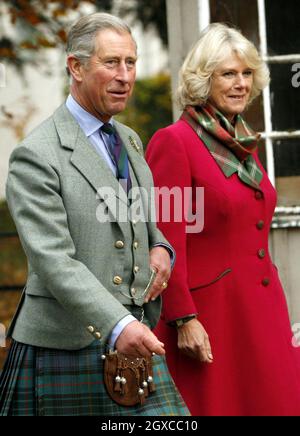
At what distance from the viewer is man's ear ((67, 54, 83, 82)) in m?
3.89

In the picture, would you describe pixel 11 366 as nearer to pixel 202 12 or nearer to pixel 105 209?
pixel 105 209

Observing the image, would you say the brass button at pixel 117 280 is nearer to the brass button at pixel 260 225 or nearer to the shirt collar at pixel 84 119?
the shirt collar at pixel 84 119

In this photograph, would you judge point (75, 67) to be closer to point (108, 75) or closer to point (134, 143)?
point (108, 75)

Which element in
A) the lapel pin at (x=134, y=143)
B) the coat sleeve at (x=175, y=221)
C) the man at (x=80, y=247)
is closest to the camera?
the man at (x=80, y=247)

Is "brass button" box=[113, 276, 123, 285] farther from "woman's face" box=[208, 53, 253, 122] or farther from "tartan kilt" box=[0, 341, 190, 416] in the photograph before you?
"woman's face" box=[208, 53, 253, 122]

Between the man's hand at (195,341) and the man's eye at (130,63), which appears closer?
the man's eye at (130,63)

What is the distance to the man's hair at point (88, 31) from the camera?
152 inches

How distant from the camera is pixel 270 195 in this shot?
4.78 metres

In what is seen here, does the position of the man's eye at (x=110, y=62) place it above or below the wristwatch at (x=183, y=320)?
above

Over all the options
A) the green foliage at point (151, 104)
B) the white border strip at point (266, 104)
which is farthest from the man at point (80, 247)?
the green foliage at point (151, 104)

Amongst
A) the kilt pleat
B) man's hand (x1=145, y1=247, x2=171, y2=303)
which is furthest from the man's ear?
the kilt pleat

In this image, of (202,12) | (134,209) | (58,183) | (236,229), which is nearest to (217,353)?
(236,229)

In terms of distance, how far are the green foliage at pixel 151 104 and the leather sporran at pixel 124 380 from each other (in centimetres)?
878

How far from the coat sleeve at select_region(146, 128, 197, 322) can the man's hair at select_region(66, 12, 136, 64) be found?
0.80 metres
